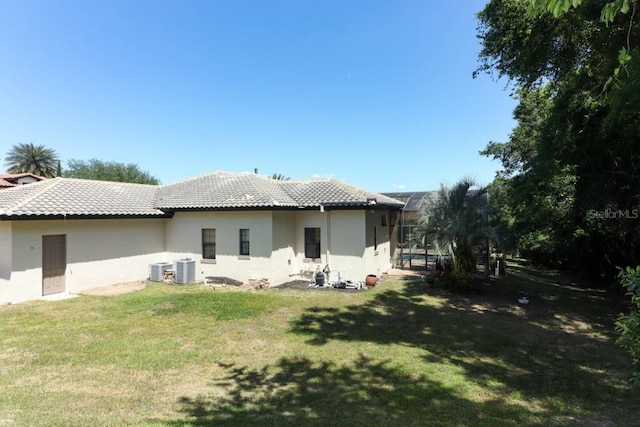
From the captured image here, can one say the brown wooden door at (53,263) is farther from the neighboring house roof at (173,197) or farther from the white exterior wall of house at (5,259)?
the neighboring house roof at (173,197)

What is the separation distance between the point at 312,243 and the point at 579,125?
11.9 meters

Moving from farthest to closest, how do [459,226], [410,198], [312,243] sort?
[410,198], [312,243], [459,226]

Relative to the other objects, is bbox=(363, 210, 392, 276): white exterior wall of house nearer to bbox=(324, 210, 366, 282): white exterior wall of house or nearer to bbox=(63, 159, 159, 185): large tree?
bbox=(324, 210, 366, 282): white exterior wall of house

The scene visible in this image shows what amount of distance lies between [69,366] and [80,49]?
1334cm

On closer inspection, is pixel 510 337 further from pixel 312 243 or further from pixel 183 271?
pixel 183 271

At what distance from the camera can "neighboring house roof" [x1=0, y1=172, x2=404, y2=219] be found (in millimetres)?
13039

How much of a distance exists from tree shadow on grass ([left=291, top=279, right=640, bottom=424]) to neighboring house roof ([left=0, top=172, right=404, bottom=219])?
17.4ft

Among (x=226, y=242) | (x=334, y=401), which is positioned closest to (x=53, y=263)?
(x=226, y=242)

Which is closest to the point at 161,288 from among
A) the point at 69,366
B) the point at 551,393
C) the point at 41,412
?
the point at 69,366

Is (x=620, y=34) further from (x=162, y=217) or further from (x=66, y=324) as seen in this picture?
(x=162, y=217)

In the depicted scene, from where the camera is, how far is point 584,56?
10.5m

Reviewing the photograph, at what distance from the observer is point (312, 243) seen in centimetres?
1639

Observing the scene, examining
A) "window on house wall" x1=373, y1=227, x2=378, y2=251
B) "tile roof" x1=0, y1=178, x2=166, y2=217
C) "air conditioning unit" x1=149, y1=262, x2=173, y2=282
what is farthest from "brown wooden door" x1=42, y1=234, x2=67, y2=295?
"window on house wall" x1=373, y1=227, x2=378, y2=251

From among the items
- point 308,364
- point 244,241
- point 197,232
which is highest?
point 197,232
